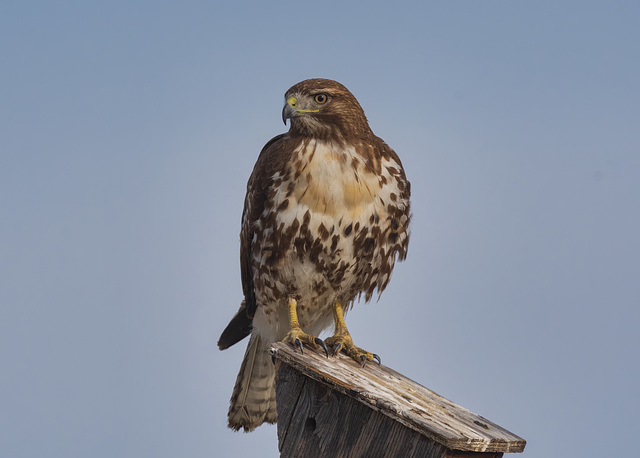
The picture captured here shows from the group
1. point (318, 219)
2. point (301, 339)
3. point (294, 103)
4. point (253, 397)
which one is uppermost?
point (294, 103)

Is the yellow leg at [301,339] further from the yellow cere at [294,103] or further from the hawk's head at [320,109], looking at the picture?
the yellow cere at [294,103]

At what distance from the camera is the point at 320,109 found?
17.6 ft

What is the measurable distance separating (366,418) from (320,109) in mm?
2161

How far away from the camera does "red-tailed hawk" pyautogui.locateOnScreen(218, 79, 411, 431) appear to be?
5.25 meters

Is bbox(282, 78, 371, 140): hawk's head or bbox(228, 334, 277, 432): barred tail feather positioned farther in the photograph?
bbox(228, 334, 277, 432): barred tail feather

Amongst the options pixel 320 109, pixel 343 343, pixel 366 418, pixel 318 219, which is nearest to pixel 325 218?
pixel 318 219

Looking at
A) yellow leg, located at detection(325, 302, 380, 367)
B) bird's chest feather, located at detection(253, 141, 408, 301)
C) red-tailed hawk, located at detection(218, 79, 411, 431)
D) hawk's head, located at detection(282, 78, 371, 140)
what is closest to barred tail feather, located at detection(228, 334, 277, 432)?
red-tailed hawk, located at detection(218, 79, 411, 431)

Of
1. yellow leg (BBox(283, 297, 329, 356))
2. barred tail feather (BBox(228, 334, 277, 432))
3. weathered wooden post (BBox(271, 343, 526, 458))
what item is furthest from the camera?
barred tail feather (BBox(228, 334, 277, 432))

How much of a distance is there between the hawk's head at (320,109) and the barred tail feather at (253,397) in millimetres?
1733

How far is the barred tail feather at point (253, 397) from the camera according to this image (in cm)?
563

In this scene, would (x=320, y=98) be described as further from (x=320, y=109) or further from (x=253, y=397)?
(x=253, y=397)

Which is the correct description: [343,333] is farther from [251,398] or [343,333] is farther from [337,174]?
[337,174]

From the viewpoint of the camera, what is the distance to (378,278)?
572cm

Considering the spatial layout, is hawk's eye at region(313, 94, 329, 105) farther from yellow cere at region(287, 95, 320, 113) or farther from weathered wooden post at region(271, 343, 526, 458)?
weathered wooden post at region(271, 343, 526, 458)
